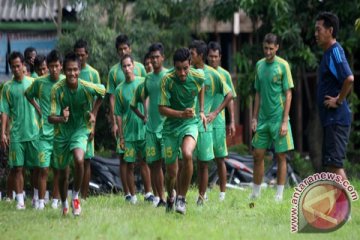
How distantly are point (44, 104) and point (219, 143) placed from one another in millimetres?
2496

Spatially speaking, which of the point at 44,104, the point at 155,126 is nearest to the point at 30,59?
the point at 44,104

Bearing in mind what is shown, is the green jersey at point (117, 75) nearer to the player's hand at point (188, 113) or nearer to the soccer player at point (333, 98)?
the player's hand at point (188, 113)

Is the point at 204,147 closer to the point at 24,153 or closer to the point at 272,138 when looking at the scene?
the point at 272,138

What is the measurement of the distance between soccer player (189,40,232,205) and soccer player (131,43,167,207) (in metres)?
0.50

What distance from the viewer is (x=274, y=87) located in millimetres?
13625

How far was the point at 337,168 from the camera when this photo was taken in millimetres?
10953

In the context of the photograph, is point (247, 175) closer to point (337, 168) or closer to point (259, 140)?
point (259, 140)

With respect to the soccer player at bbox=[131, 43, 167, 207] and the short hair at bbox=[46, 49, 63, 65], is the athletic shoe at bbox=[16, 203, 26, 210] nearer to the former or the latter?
the soccer player at bbox=[131, 43, 167, 207]

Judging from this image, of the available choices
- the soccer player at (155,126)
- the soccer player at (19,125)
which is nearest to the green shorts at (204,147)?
the soccer player at (155,126)

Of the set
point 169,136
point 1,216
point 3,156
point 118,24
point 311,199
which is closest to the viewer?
point 311,199

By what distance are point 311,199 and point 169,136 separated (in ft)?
7.98

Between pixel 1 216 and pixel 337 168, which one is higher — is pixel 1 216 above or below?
below

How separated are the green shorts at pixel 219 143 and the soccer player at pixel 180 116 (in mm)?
1985

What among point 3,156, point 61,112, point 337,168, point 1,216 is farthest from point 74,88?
point 3,156
